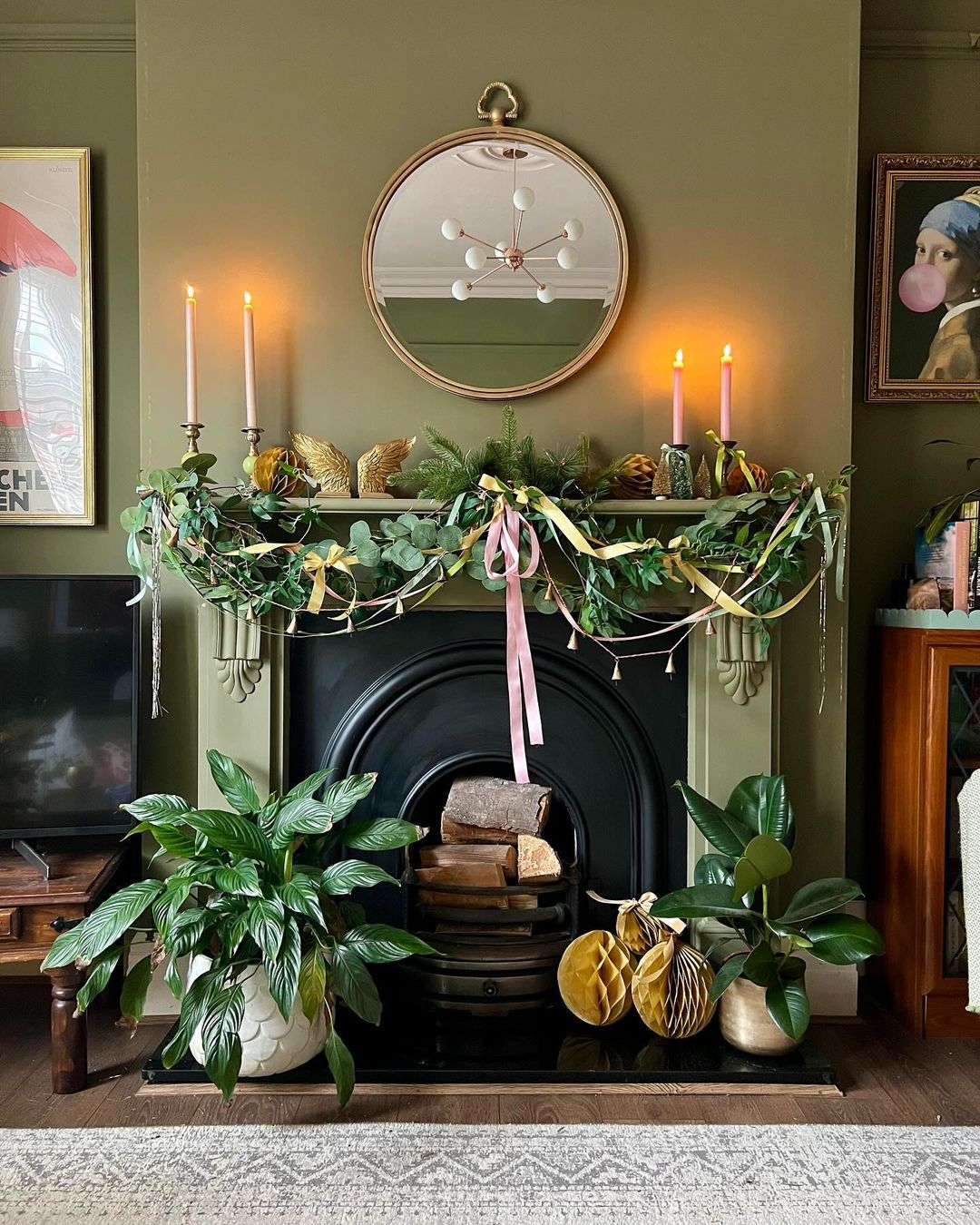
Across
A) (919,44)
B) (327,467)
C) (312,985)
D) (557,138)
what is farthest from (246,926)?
(919,44)

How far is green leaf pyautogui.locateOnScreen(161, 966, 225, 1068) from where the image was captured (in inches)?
71.0

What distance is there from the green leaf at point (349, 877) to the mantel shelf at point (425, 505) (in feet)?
2.56

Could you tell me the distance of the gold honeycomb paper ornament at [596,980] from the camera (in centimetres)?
214

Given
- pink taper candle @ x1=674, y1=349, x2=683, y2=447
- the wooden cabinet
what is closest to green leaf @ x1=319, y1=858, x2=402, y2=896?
pink taper candle @ x1=674, y1=349, x2=683, y2=447

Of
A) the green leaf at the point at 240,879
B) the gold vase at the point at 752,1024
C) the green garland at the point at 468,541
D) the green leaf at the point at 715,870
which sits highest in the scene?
the green garland at the point at 468,541

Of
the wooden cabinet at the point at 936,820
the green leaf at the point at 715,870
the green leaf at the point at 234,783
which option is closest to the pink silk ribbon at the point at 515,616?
the green leaf at the point at 715,870

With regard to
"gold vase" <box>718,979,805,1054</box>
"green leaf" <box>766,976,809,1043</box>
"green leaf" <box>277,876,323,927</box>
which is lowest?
"gold vase" <box>718,979,805,1054</box>

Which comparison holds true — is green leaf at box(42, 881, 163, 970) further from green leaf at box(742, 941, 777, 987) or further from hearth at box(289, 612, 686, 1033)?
green leaf at box(742, 941, 777, 987)

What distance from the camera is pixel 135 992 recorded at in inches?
76.6

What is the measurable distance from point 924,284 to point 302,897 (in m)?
2.23

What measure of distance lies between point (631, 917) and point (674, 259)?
1601 mm

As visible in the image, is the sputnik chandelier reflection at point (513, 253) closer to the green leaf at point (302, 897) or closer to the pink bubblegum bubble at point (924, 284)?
the pink bubblegum bubble at point (924, 284)

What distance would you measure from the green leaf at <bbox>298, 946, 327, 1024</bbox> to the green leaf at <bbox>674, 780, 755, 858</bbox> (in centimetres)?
88

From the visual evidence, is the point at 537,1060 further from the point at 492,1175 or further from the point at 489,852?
the point at 489,852
